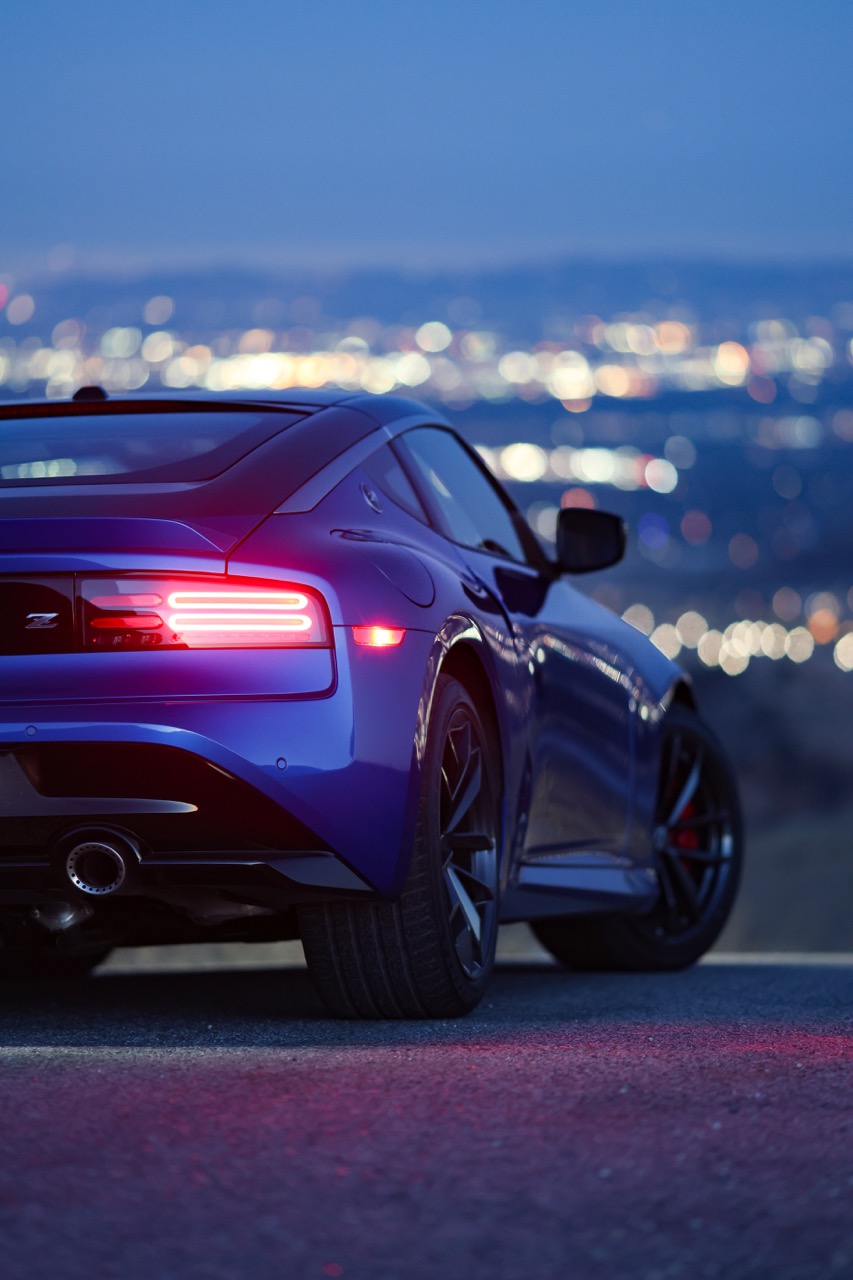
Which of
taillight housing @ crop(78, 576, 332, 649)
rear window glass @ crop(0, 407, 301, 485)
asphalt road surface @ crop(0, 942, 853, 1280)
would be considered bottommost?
asphalt road surface @ crop(0, 942, 853, 1280)

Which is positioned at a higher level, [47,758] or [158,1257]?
[47,758]

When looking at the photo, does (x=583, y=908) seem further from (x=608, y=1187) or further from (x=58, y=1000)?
(x=608, y=1187)

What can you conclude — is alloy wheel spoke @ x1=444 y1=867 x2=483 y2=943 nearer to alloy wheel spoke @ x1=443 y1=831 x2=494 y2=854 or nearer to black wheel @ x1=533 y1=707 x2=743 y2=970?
alloy wheel spoke @ x1=443 y1=831 x2=494 y2=854

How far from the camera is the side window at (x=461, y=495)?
18.9 ft

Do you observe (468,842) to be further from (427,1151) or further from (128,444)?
(427,1151)

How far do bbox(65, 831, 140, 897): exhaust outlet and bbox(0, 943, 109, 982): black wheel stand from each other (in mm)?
2194

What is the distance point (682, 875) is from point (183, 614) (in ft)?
11.1

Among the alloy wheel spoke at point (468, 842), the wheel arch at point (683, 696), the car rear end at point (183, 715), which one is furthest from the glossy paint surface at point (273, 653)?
the wheel arch at point (683, 696)

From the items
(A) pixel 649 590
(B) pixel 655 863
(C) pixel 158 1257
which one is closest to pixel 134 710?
(C) pixel 158 1257


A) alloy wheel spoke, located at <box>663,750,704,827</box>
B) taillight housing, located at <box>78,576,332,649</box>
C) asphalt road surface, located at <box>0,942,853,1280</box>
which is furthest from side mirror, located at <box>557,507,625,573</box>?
taillight housing, located at <box>78,576,332,649</box>

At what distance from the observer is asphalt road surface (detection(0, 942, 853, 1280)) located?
278cm

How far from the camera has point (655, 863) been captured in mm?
7117

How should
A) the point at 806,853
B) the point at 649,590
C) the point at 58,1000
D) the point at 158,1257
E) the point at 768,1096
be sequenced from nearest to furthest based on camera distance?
the point at 158,1257, the point at 768,1096, the point at 58,1000, the point at 806,853, the point at 649,590

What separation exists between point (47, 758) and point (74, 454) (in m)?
1.05
